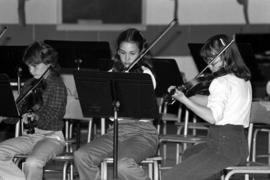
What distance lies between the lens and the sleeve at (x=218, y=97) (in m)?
4.04

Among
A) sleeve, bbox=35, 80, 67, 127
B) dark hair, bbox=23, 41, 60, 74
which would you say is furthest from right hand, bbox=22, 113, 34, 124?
dark hair, bbox=23, 41, 60, 74

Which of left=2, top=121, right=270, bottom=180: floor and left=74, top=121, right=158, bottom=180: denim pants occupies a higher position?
left=74, top=121, right=158, bottom=180: denim pants

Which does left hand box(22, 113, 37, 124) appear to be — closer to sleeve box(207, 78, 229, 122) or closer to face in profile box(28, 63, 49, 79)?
face in profile box(28, 63, 49, 79)

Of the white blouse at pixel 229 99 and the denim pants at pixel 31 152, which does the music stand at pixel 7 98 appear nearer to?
the denim pants at pixel 31 152

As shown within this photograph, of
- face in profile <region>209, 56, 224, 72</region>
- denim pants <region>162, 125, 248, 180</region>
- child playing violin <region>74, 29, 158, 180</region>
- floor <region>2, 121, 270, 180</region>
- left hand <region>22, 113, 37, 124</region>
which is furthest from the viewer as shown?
floor <region>2, 121, 270, 180</region>

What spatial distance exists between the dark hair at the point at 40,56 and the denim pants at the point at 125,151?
21.5 inches

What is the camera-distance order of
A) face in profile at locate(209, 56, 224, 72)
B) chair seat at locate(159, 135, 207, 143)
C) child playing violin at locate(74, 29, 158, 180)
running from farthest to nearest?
1. chair seat at locate(159, 135, 207, 143)
2. child playing violin at locate(74, 29, 158, 180)
3. face in profile at locate(209, 56, 224, 72)

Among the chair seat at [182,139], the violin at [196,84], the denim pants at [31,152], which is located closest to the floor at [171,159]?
the chair seat at [182,139]

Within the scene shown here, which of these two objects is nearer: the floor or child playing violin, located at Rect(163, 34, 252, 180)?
child playing violin, located at Rect(163, 34, 252, 180)

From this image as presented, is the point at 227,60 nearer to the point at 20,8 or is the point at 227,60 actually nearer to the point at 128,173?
the point at 128,173

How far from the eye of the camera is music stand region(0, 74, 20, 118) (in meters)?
4.26

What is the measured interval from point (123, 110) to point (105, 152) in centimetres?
36

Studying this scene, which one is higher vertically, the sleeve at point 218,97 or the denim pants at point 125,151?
the sleeve at point 218,97

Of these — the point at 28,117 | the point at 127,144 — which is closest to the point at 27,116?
the point at 28,117
